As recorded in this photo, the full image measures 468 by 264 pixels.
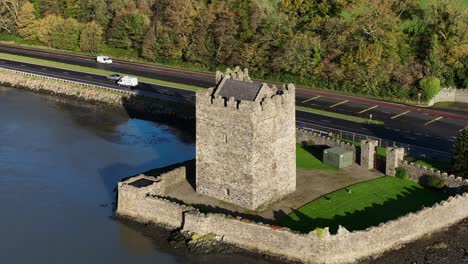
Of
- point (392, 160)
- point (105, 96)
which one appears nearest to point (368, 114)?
point (392, 160)

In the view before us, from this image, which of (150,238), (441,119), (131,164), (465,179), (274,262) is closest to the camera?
(274,262)

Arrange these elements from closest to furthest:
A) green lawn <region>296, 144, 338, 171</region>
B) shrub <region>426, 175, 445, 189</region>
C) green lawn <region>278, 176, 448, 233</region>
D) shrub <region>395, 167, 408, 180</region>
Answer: green lawn <region>278, 176, 448, 233</region> < shrub <region>426, 175, 445, 189</region> < shrub <region>395, 167, 408, 180</region> < green lawn <region>296, 144, 338, 171</region>

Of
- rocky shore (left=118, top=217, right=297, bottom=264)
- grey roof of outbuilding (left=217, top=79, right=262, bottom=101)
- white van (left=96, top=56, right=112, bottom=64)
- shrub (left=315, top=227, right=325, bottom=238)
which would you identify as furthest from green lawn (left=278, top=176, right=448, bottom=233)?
white van (left=96, top=56, right=112, bottom=64)

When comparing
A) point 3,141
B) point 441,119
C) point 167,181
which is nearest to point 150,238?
point 167,181

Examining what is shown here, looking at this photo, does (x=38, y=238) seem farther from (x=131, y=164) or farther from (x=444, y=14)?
(x=444, y=14)

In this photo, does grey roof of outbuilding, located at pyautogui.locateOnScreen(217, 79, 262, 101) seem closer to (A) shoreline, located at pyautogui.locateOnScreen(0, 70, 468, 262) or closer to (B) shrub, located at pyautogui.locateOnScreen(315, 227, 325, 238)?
(B) shrub, located at pyautogui.locateOnScreen(315, 227, 325, 238)

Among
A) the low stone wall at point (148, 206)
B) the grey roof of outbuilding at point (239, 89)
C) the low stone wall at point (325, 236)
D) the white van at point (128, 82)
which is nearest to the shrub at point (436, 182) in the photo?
the low stone wall at point (325, 236)
